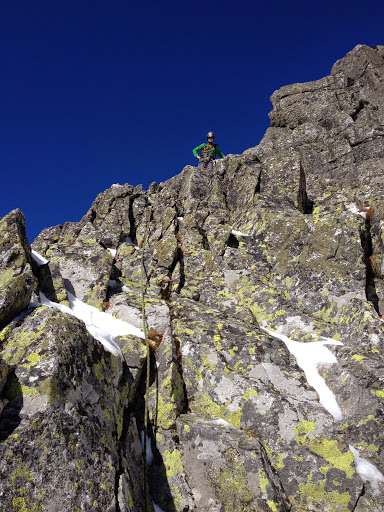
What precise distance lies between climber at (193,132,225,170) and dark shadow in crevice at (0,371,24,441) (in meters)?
23.5

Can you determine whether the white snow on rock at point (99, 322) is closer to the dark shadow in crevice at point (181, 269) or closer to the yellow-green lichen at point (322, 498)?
the dark shadow in crevice at point (181, 269)

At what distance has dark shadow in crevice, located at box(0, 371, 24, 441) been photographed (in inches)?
236

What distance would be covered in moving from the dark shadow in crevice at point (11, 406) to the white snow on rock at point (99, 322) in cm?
305

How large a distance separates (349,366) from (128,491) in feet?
23.8

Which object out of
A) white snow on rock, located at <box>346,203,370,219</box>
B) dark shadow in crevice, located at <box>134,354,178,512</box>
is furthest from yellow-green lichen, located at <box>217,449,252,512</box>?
white snow on rock, located at <box>346,203,370,219</box>

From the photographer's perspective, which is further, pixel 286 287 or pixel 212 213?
pixel 212 213

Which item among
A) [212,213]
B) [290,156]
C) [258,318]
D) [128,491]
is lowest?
[128,491]

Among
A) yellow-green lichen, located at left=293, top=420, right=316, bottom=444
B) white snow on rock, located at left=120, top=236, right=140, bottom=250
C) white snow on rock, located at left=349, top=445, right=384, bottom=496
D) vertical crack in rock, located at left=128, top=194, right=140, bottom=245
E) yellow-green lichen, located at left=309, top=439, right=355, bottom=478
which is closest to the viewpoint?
white snow on rock, located at left=349, top=445, right=384, bottom=496

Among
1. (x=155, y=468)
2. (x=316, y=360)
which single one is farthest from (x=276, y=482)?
(x=316, y=360)

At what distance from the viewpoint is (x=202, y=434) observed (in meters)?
8.51

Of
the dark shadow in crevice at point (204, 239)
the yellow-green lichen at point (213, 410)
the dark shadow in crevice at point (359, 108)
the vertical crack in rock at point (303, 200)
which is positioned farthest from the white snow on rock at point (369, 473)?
the dark shadow in crevice at point (359, 108)

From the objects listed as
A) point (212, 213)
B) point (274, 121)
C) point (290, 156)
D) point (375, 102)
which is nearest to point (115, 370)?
point (212, 213)

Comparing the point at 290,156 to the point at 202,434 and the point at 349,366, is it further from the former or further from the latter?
the point at 202,434

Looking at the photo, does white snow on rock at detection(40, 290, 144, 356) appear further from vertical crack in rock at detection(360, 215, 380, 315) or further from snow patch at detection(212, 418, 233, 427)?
vertical crack in rock at detection(360, 215, 380, 315)
